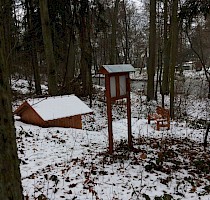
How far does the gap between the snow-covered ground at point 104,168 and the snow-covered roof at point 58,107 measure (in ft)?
2.14

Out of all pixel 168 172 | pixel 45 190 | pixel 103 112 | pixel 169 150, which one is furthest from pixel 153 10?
pixel 45 190

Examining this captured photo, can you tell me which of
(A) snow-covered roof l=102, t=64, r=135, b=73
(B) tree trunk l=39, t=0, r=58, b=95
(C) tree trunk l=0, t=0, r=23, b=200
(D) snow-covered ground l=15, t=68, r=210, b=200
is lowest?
(D) snow-covered ground l=15, t=68, r=210, b=200

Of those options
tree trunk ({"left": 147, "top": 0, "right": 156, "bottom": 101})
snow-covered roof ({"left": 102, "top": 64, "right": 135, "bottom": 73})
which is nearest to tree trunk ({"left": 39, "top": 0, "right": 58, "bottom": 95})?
snow-covered roof ({"left": 102, "top": 64, "right": 135, "bottom": 73})

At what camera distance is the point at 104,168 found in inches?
215

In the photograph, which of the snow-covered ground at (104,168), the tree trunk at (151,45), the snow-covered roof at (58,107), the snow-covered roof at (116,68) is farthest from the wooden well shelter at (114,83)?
the tree trunk at (151,45)

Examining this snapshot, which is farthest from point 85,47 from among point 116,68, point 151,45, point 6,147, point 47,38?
point 6,147

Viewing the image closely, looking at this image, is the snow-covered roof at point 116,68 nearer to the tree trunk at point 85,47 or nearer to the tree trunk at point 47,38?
the tree trunk at point 47,38

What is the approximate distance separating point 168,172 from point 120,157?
3.68ft

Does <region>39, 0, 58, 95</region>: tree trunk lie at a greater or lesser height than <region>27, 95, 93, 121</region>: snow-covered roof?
greater

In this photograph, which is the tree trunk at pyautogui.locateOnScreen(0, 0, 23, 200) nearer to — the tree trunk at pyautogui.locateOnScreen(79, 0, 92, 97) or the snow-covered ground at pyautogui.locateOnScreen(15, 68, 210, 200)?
the snow-covered ground at pyautogui.locateOnScreen(15, 68, 210, 200)

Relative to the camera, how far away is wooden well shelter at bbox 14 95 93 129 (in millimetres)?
9492

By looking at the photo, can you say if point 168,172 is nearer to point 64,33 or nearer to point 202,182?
point 202,182

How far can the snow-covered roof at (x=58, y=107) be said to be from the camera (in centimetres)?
951

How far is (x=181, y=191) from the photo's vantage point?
4676mm
